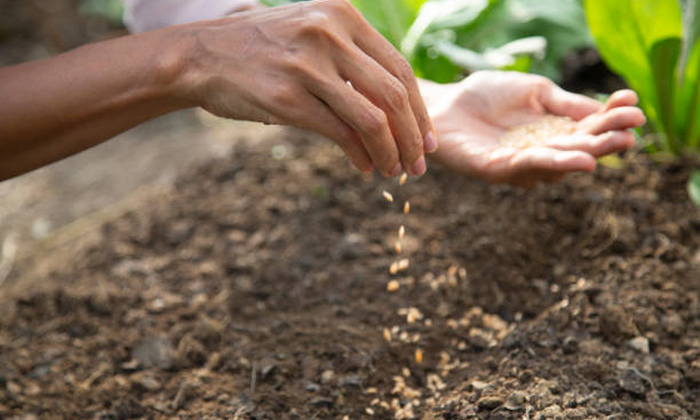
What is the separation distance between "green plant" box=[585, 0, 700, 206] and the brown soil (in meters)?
0.12

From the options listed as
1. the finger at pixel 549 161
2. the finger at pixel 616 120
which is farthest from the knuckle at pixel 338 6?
the finger at pixel 616 120

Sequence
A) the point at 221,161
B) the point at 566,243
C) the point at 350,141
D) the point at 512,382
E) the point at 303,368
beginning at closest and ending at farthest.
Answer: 1. the point at 350,141
2. the point at 512,382
3. the point at 303,368
4. the point at 566,243
5. the point at 221,161

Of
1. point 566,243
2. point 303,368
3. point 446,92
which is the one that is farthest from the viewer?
point 566,243

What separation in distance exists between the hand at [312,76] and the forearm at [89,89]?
0.07 m

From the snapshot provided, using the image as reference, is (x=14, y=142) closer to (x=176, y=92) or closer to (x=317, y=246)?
(x=176, y=92)

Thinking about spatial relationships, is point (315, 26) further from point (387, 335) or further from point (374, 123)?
point (387, 335)

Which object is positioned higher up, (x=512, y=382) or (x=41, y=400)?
(x=41, y=400)

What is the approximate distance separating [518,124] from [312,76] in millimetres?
719

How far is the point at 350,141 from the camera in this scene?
1211mm

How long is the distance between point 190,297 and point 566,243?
104cm

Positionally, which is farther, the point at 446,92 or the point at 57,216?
the point at 57,216

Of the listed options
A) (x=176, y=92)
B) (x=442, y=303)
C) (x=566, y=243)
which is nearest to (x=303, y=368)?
(x=442, y=303)

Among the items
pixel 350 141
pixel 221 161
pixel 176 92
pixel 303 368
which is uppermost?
pixel 176 92

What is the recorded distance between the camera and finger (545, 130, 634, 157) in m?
1.39
